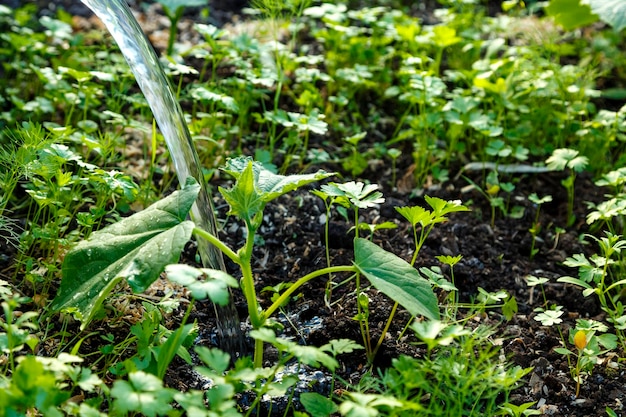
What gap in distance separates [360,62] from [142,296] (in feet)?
6.11

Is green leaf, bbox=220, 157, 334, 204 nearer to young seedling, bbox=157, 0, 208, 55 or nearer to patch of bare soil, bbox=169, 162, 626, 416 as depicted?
patch of bare soil, bbox=169, 162, 626, 416

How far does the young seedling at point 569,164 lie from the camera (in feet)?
9.32

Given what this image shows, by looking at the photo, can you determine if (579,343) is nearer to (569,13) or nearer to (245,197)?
(245,197)

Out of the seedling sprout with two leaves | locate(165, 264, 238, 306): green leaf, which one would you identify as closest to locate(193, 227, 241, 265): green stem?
the seedling sprout with two leaves

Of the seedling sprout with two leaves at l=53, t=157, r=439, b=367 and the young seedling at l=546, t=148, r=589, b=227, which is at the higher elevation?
the seedling sprout with two leaves at l=53, t=157, r=439, b=367

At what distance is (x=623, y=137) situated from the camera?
3.18 metres

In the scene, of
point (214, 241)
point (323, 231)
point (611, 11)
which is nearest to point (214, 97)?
point (323, 231)

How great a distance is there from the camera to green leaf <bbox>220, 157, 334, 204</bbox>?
2.01 meters

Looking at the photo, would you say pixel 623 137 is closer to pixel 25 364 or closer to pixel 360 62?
pixel 360 62

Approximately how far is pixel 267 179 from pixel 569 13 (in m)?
2.43

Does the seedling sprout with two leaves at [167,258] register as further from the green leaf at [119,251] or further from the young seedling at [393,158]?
the young seedling at [393,158]

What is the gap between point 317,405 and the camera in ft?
6.06

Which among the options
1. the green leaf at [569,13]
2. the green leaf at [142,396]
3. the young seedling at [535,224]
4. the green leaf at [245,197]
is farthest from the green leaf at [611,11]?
the green leaf at [142,396]

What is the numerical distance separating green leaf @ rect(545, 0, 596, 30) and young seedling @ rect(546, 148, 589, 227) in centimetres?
116
